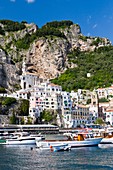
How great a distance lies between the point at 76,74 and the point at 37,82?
17.4 meters

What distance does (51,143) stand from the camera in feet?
158

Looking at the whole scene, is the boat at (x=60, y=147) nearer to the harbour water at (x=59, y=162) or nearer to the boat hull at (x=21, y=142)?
the harbour water at (x=59, y=162)

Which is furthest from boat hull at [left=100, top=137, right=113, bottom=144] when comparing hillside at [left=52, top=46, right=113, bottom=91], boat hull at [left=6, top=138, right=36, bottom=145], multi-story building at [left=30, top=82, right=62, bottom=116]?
hillside at [left=52, top=46, right=113, bottom=91]

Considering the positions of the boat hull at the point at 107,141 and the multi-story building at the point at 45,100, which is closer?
the boat hull at the point at 107,141

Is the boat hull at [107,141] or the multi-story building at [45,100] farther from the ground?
the multi-story building at [45,100]

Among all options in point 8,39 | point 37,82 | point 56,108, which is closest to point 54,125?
point 56,108

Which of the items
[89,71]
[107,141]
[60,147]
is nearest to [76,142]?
[60,147]

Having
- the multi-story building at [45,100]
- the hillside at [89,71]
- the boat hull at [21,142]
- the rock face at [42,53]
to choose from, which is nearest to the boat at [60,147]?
the boat hull at [21,142]

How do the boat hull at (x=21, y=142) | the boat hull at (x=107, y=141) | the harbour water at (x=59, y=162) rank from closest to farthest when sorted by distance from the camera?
the harbour water at (x=59, y=162)
the boat hull at (x=107, y=141)
the boat hull at (x=21, y=142)

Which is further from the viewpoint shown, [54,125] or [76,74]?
[76,74]

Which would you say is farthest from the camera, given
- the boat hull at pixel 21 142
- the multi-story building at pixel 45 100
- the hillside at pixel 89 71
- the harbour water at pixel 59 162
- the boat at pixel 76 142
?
the hillside at pixel 89 71

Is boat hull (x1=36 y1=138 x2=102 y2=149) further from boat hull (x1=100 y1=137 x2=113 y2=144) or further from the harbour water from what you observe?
the harbour water

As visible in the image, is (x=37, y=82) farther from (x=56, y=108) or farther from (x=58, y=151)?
(x=58, y=151)

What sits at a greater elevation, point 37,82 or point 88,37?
point 88,37
